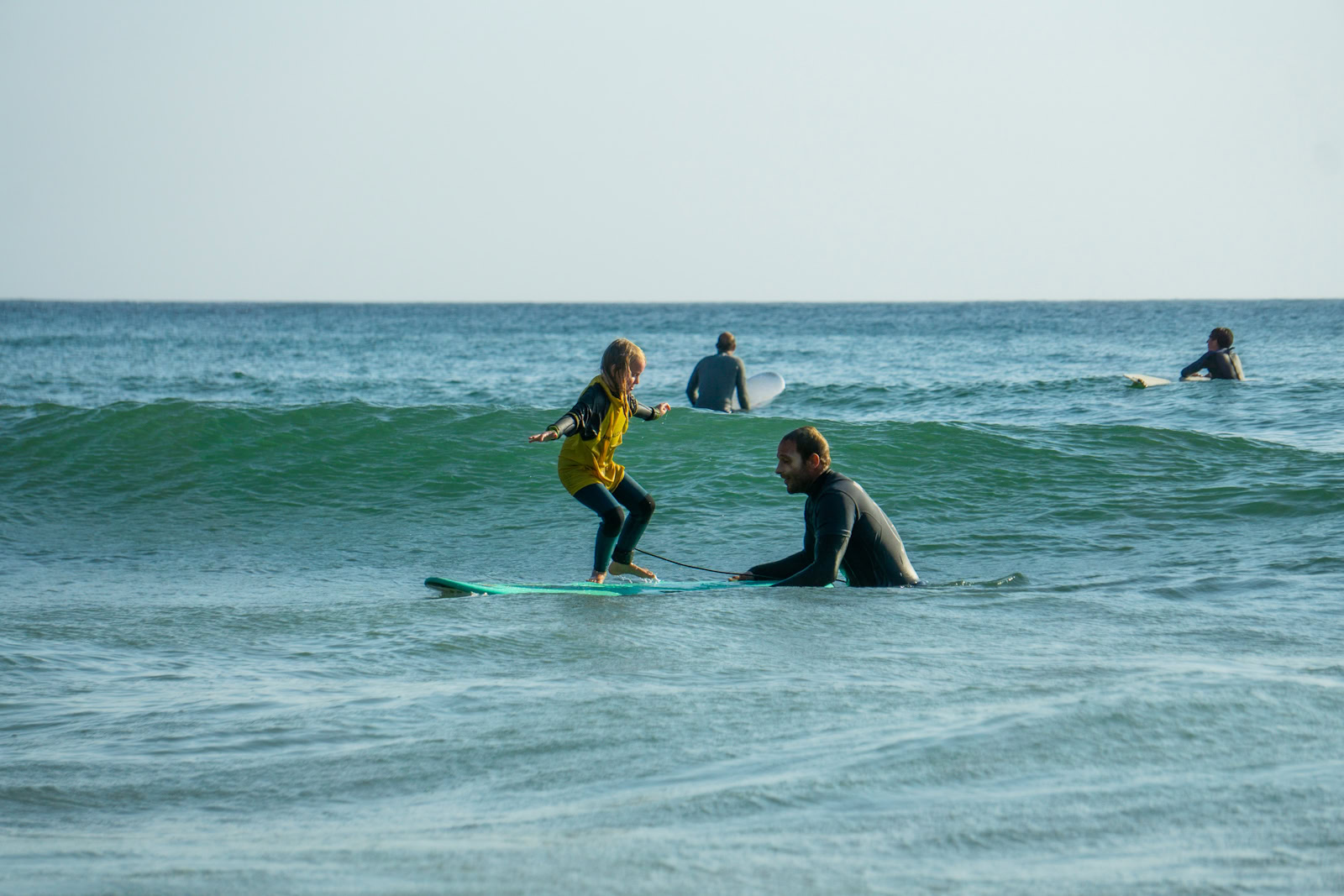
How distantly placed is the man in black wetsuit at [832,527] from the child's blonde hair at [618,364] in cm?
105

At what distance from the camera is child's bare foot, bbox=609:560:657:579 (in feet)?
22.5

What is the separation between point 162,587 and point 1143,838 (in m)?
6.73

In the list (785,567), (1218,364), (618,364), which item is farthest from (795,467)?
(1218,364)

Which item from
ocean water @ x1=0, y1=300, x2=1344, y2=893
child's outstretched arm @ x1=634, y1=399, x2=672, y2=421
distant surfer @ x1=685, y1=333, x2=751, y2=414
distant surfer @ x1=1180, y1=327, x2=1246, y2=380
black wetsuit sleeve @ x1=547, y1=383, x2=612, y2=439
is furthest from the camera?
distant surfer @ x1=1180, y1=327, x2=1246, y2=380

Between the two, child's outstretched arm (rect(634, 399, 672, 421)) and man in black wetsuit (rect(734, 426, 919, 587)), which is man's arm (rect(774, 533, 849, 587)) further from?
child's outstretched arm (rect(634, 399, 672, 421))

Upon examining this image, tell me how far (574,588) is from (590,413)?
40.5 inches

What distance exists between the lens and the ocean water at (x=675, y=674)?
2.76 m

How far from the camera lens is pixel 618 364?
20.6 feet

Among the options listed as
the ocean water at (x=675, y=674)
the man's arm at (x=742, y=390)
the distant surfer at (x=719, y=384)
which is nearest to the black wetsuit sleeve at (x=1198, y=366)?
the ocean water at (x=675, y=674)

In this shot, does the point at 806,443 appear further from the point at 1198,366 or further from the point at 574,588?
the point at 1198,366

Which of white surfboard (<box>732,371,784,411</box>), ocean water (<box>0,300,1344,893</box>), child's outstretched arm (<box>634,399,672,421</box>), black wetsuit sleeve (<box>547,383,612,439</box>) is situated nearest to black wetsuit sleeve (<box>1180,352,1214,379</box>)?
ocean water (<box>0,300,1344,893</box>)

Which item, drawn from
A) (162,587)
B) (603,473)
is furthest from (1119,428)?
(162,587)

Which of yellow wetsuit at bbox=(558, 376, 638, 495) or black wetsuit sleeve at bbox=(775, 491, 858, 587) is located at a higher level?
yellow wetsuit at bbox=(558, 376, 638, 495)

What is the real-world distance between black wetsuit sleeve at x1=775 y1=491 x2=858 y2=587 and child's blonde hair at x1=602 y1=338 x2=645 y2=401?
4.53ft
